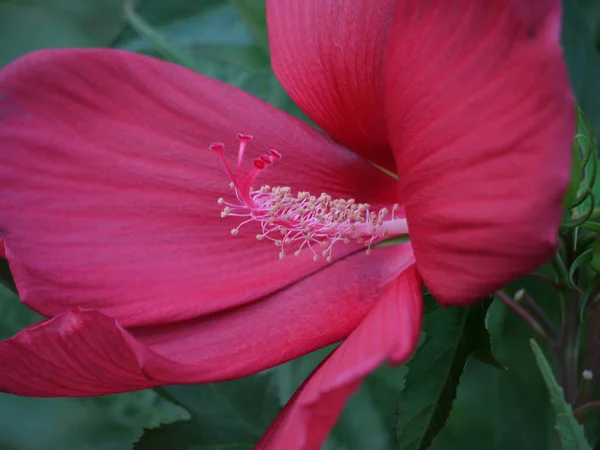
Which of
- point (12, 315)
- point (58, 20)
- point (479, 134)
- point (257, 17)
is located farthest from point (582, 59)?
point (58, 20)

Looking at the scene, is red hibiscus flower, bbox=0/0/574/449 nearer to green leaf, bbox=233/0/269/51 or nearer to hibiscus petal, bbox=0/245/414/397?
hibiscus petal, bbox=0/245/414/397

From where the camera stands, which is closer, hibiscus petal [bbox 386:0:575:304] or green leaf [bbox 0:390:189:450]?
hibiscus petal [bbox 386:0:575:304]

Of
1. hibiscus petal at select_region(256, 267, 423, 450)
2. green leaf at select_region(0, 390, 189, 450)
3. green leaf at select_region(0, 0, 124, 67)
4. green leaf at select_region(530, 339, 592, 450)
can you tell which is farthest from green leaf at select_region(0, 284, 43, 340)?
green leaf at select_region(0, 0, 124, 67)

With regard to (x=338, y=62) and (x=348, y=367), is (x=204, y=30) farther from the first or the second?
(x=348, y=367)

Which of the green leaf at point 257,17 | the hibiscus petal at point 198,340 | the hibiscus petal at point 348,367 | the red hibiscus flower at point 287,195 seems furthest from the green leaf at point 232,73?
the hibiscus petal at point 348,367

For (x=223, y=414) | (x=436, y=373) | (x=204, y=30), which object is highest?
(x=204, y=30)

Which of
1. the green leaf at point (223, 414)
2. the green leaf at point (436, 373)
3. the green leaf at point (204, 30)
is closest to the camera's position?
the green leaf at point (436, 373)

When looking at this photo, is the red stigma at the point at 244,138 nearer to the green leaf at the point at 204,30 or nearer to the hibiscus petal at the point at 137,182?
the hibiscus petal at the point at 137,182
